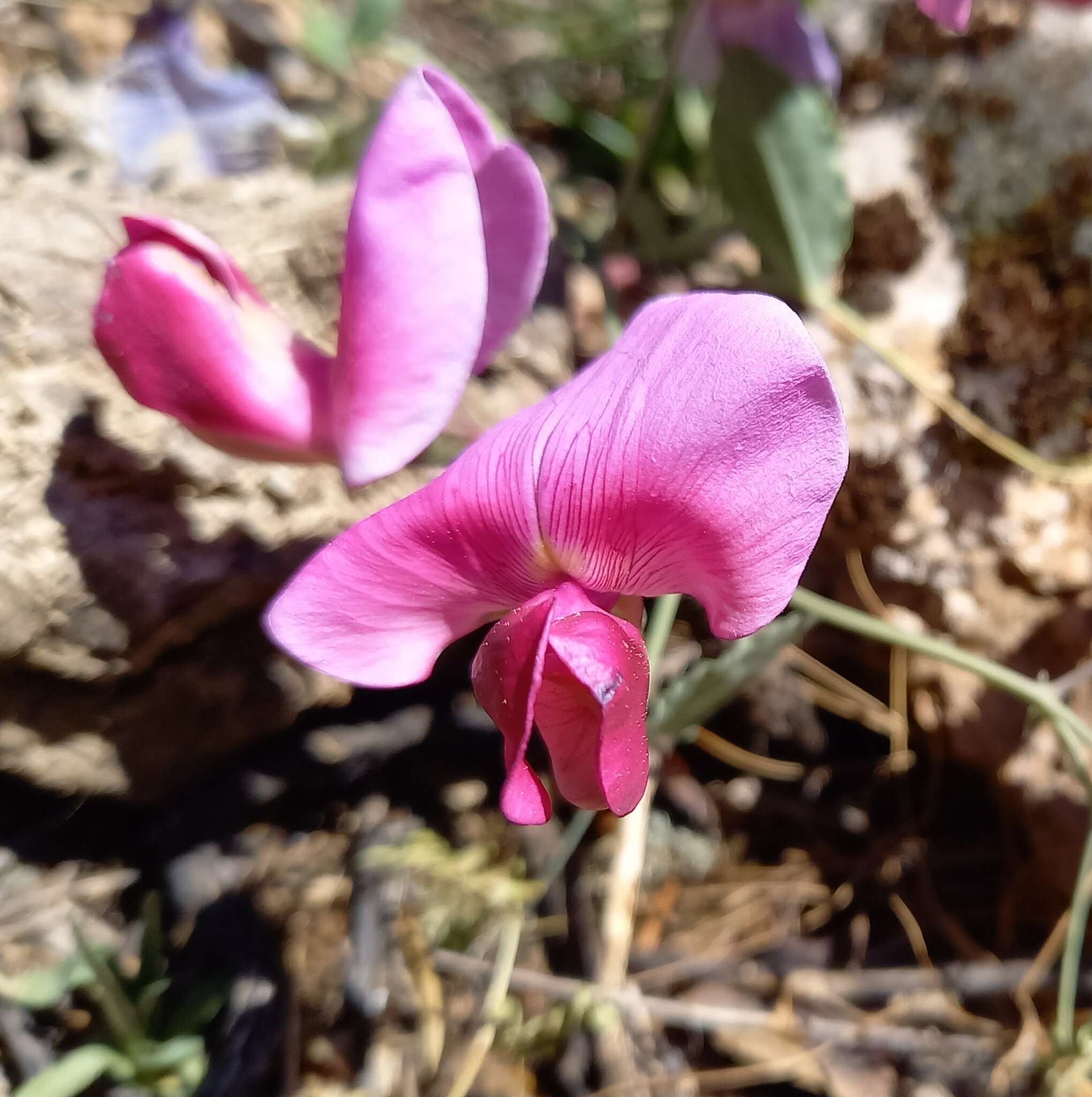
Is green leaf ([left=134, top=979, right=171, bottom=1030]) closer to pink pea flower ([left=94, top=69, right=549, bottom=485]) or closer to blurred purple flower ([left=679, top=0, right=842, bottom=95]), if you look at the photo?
pink pea flower ([left=94, top=69, right=549, bottom=485])

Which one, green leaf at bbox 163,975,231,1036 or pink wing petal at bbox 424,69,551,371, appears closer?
pink wing petal at bbox 424,69,551,371

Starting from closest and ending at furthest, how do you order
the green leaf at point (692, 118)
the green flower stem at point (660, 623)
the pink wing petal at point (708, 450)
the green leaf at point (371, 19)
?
1. the pink wing petal at point (708, 450)
2. the green flower stem at point (660, 623)
3. the green leaf at point (371, 19)
4. the green leaf at point (692, 118)

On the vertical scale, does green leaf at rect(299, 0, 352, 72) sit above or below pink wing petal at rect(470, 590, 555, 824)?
above

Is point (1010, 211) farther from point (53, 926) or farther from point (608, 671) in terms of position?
point (53, 926)

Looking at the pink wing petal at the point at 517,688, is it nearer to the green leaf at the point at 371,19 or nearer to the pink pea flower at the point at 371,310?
the pink pea flower at the point at 371,310

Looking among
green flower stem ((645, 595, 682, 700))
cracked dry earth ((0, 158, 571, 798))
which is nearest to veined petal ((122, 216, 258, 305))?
cracked dry earth ((0, 158, 571, 798))

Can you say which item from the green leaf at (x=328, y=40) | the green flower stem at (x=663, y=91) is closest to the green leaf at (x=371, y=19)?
the green leaf at (x=328, y=40)
